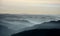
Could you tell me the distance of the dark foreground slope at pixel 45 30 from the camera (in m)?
0.75

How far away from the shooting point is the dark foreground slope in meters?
0.75

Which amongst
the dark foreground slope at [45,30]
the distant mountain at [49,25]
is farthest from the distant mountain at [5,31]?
the distant mountain at [49,25]

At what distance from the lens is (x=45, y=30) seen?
2.47 feet

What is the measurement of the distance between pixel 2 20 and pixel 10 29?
11cm

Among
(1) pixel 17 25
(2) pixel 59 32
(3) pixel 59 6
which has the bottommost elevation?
(2) pixel 59 32

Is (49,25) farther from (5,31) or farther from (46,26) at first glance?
(5,31)

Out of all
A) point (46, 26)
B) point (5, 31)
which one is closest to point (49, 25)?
point (46, 26)

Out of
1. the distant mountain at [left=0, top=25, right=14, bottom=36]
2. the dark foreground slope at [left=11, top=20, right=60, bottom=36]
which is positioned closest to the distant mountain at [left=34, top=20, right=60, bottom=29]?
the dark foreground slope at [left=11, top=20, right=60, bottom=36]

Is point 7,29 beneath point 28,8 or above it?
beneath

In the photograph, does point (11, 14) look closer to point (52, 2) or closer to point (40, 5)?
point (40, 5)

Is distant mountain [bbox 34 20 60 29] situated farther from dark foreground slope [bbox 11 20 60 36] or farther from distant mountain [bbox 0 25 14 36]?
distant mountain [bbox 0 25 14 36]

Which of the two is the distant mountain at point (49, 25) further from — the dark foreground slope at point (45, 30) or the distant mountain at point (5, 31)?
the distant mountain at point (5, 31)

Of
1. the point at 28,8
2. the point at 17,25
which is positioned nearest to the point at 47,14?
the point at 28,8

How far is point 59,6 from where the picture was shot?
75 cm
